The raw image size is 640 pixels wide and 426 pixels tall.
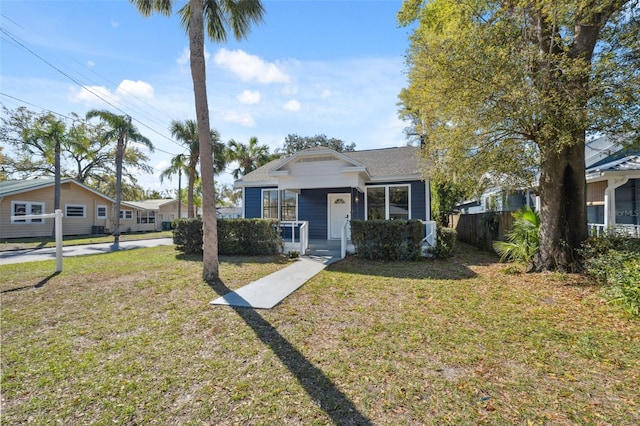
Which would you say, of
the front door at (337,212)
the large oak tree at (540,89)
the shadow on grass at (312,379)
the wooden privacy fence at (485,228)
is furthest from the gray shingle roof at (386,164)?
the shadow on grass at (312,379)

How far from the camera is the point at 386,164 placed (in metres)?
13.6

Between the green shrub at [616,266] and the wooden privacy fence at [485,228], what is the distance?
415 centimetres

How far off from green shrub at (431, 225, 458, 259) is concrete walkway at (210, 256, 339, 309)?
3881 mm

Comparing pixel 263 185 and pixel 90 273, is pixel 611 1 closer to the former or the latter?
pixel 263 185

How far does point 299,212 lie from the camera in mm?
13719

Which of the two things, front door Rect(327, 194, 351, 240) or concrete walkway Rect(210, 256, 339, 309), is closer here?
concrete walkway Rect(210, 256, 339, 309)

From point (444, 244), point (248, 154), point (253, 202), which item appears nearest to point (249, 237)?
point (253, 202)

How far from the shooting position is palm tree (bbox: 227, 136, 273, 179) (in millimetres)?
25422

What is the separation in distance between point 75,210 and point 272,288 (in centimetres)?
2424

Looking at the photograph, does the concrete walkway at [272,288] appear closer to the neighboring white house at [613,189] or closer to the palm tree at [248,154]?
the neighboring white house at [613,189]

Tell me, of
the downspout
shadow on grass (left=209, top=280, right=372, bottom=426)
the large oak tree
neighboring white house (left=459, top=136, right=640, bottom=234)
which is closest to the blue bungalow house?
neighboring white house (left=459, top=136, right=640, bottom=234)

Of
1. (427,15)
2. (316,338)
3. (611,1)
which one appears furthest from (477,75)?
(316,338)

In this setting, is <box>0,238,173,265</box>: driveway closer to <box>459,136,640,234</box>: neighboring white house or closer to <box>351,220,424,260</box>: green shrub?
<box>351,220,424,260</box>: green shrub

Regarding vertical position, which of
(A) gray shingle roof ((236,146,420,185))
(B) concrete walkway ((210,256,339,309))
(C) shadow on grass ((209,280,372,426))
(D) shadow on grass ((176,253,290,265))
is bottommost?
(C) shadow on grass ((209,280,372,426))
